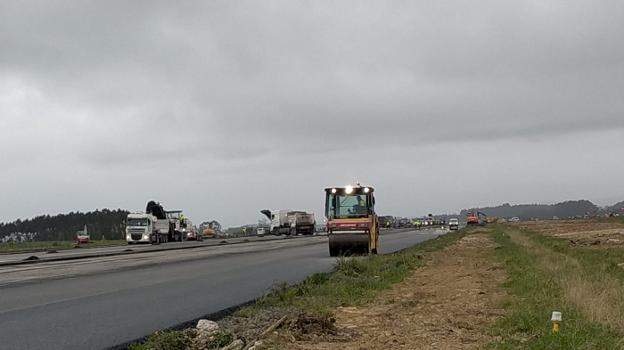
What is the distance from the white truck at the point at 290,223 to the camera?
7812cm

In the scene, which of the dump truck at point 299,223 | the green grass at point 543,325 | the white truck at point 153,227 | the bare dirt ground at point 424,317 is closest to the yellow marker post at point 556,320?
the green grass at point 543,325

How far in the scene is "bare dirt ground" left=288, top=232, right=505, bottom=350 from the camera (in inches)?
331

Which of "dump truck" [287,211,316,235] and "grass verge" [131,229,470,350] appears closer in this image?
"grass verge" [131,229,470,350]

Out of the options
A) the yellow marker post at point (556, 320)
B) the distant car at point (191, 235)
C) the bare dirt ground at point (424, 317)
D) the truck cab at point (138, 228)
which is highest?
the truck cab at point (138, 228)

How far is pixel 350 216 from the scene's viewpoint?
2588 cm

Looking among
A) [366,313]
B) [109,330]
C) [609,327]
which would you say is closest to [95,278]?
[109,330]

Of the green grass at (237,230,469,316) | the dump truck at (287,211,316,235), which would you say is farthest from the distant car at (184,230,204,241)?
the green grass at (237,230,469,316)

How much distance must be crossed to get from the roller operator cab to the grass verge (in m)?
5.05

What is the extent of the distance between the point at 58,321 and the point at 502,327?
7.79 meters

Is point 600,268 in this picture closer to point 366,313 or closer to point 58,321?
point 366,313

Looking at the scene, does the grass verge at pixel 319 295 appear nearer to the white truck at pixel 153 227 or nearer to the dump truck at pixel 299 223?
the white truck at pixel 153 227

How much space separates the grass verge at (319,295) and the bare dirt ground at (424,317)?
44 centimetres

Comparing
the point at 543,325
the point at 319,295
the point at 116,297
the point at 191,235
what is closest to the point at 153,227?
the point at 191,235

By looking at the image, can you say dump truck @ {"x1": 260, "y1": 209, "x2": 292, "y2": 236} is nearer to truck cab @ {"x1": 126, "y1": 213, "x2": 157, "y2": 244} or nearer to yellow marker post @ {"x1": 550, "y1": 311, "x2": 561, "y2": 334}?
truck cab @ {"x1": 126, "y1": 213, "x2": 157, "y2": 244}
